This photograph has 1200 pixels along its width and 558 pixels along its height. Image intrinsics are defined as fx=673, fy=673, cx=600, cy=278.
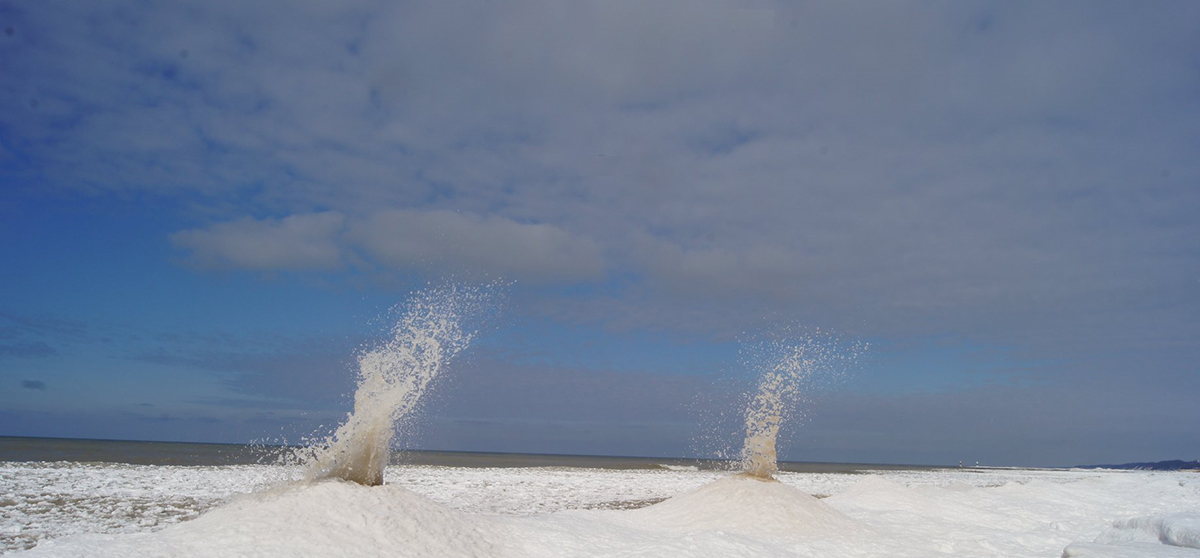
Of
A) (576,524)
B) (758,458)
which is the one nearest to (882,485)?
(758,458)

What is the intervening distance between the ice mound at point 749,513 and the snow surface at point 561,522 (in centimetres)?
4

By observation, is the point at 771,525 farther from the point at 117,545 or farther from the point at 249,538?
the point at 117,545

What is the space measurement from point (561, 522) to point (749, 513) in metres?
3.93

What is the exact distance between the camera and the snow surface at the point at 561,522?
938cm

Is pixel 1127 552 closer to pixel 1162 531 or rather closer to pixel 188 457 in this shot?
pixel 1162 531

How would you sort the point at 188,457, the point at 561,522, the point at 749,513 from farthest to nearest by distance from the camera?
the point at 188,457
the point at 749,513
the point at 561,522

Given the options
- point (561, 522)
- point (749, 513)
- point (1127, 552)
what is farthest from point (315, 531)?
point (1127, 552)

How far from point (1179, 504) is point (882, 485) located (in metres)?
10.5

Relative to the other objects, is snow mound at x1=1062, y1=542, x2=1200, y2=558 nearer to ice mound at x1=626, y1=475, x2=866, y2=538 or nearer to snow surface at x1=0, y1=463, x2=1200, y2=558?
snow surface at x1=0, y1=463, x2=1200, y2=558

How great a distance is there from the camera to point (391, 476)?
1160 inches

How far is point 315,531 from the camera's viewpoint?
966 cm

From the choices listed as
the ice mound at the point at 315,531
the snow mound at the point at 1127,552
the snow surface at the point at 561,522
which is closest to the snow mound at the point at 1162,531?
the snow surface at the point at 561,522

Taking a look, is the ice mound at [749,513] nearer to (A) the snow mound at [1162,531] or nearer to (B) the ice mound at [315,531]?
(A) the snow mound at [1162,531]

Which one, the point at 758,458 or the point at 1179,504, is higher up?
the point at 758,458
